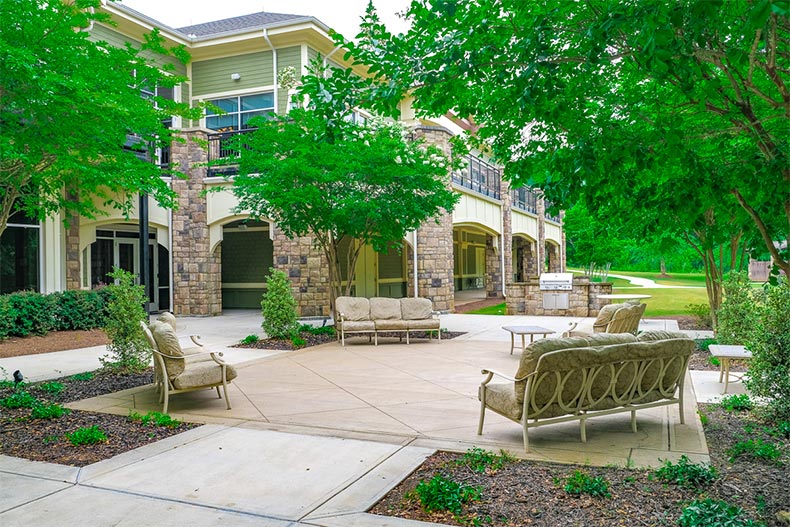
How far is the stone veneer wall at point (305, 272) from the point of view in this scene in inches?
694

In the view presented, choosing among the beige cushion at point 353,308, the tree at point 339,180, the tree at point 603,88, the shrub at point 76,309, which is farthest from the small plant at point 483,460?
the shrub at point 76,309

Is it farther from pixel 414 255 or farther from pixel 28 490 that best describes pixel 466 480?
pixel 414 255

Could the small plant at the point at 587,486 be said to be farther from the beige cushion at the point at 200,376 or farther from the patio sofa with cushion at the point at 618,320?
the patio sofa with cushion at the point at 618,320

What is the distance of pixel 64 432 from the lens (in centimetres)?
566

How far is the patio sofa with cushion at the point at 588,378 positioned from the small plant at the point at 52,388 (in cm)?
553

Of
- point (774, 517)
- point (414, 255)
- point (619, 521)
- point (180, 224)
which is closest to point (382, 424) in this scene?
point (619, 521)

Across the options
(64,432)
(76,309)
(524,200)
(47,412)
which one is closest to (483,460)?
(64,432)

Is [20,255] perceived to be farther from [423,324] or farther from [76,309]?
[423,324]

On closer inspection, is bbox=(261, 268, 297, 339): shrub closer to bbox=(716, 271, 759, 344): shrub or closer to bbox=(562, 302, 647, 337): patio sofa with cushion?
bbox=(562, 302, 647, 337): patio sofa with cushion

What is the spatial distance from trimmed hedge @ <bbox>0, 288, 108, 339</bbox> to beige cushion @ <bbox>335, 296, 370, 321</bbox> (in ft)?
16.1

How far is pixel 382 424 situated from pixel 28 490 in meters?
3.06

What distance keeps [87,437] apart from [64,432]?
1.92ft

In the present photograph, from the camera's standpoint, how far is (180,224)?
18812 millimetres

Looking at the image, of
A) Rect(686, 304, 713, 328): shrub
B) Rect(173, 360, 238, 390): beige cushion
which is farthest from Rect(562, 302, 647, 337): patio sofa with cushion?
Rect(173, 360, 238, 390): beige cushion
